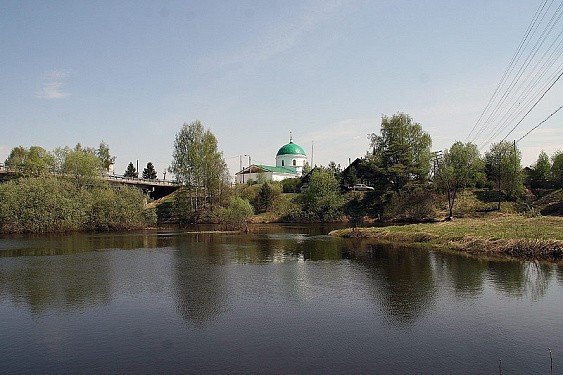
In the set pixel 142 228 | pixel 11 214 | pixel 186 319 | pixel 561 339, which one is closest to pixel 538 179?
pixel 142 228

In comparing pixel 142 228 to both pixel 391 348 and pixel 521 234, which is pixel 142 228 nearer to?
pixel 521 234

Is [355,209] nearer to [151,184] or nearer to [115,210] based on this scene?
[115,210]

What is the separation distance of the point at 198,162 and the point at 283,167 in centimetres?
4846

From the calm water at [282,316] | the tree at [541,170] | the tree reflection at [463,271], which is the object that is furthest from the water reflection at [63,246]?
the tree at [541,170]

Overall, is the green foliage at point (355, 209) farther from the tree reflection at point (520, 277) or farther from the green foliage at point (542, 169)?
the tree reflection at point (520, 277)

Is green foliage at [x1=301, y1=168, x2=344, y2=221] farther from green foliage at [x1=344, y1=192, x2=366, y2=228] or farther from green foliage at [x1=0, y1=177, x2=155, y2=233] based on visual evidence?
green foliage at [x1=0, y1=177, x2=155, y2=233]

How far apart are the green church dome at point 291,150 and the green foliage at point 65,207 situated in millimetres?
65264

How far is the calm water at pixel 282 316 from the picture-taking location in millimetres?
12695

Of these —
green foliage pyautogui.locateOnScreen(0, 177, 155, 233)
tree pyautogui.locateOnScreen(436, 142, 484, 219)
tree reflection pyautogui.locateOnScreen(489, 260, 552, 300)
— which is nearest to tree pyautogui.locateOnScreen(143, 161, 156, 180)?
green foliage pyautogui.locateOnScreen(0, 177, 155, 233)

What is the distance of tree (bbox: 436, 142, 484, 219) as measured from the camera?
2606 inches

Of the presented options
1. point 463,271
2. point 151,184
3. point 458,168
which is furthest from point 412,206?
point 151,184

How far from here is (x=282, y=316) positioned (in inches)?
→ 682

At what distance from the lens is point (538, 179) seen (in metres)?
76.9

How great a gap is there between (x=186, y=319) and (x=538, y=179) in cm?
7734
